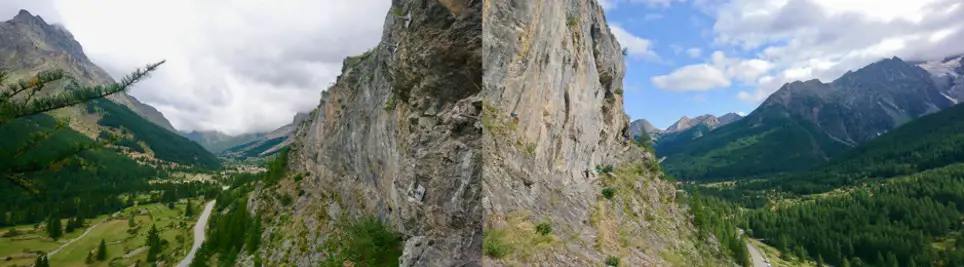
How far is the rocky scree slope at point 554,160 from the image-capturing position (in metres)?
19.7

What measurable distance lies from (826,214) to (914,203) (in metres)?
27.7

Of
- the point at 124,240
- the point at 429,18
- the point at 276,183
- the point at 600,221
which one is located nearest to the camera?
the point at 429,18

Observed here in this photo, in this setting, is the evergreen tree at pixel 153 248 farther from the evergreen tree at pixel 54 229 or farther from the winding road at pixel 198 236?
the evergreen tree at pixel 54 229

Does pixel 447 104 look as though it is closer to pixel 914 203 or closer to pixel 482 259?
pixel 482 259

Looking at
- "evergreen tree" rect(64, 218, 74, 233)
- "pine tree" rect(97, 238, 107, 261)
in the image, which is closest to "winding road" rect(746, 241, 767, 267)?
"pine tree" rect(97, 238, 107, 261)

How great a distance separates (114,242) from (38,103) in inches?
4859

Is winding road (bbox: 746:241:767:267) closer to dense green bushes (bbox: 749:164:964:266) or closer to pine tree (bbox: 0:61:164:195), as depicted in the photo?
dense green bushes (bbox: 749:164:964:266)

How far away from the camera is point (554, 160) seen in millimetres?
25734

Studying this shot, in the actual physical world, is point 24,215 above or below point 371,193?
below

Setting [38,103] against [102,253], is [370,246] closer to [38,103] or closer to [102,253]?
[38,103]

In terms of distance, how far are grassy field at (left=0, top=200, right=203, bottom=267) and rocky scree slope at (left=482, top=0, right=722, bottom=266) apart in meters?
81.2

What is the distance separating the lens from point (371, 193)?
3412cm

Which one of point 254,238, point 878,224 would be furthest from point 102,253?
point 878,224

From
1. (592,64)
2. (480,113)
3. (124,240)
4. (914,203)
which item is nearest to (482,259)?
(480,113)
